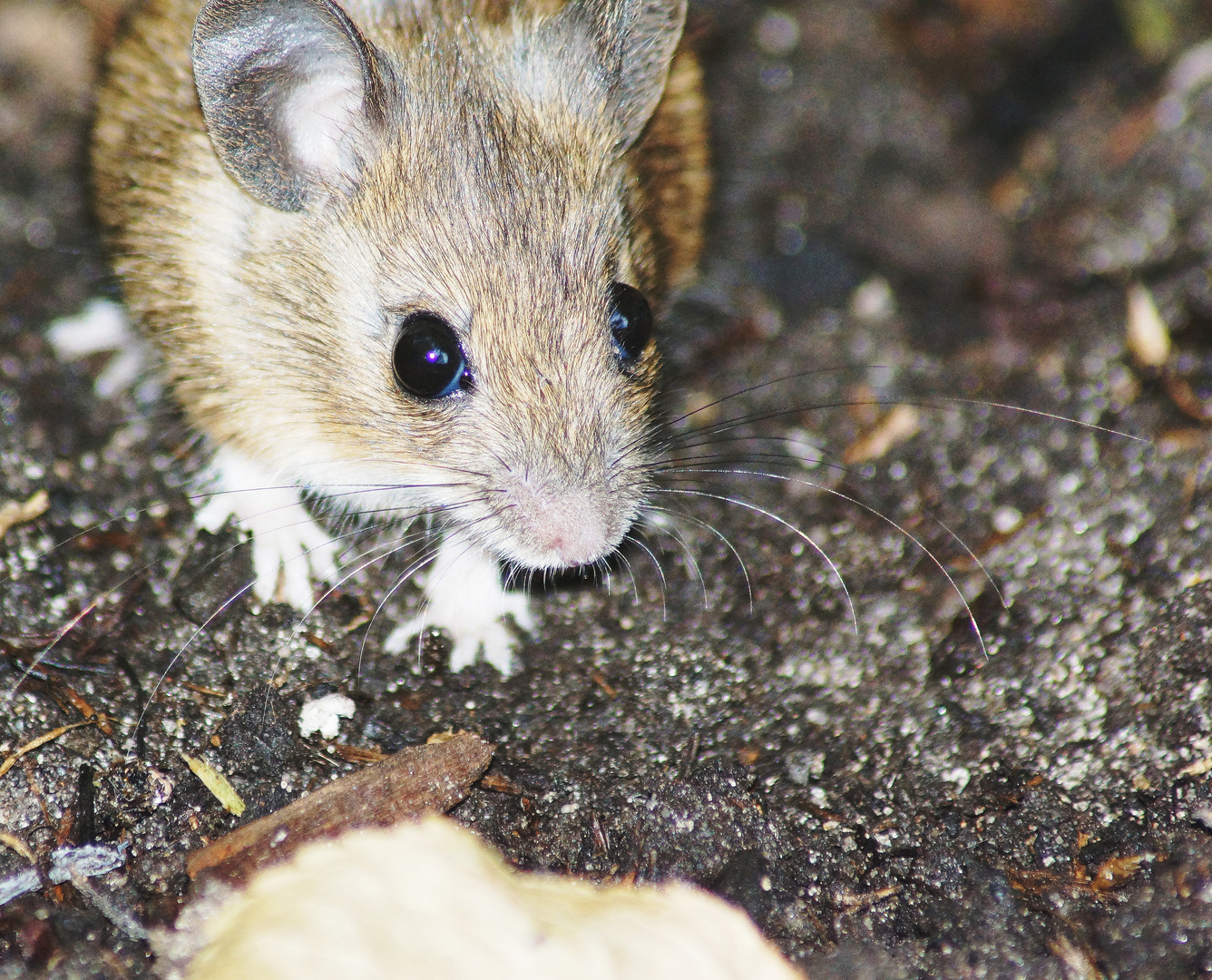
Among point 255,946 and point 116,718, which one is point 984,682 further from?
point 116,718

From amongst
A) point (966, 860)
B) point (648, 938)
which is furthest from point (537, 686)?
point (966, 860)

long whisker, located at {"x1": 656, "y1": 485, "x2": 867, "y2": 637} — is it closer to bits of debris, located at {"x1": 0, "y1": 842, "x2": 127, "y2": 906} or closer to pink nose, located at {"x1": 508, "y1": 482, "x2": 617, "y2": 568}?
pink nose, located at {"x1": 508, "y1": 482, "x2": 617, "y2": 568}

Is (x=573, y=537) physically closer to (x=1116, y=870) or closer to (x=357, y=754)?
(x=357, y=754)

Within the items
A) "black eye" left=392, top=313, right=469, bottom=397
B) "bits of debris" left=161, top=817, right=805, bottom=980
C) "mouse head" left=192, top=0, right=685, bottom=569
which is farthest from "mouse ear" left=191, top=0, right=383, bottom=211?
"bits of debris" left=161, top=817, right=805, bottom=980

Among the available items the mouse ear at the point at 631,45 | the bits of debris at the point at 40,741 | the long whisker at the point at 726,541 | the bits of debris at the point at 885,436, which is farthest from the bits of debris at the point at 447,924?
the mouse ear at the point at 631,45

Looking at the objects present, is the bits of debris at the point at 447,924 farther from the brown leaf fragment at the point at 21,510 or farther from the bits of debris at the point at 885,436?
the bits of debris at the point at 885,436

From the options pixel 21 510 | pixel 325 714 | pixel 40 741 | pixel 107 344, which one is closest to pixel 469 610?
pixel 325 714
